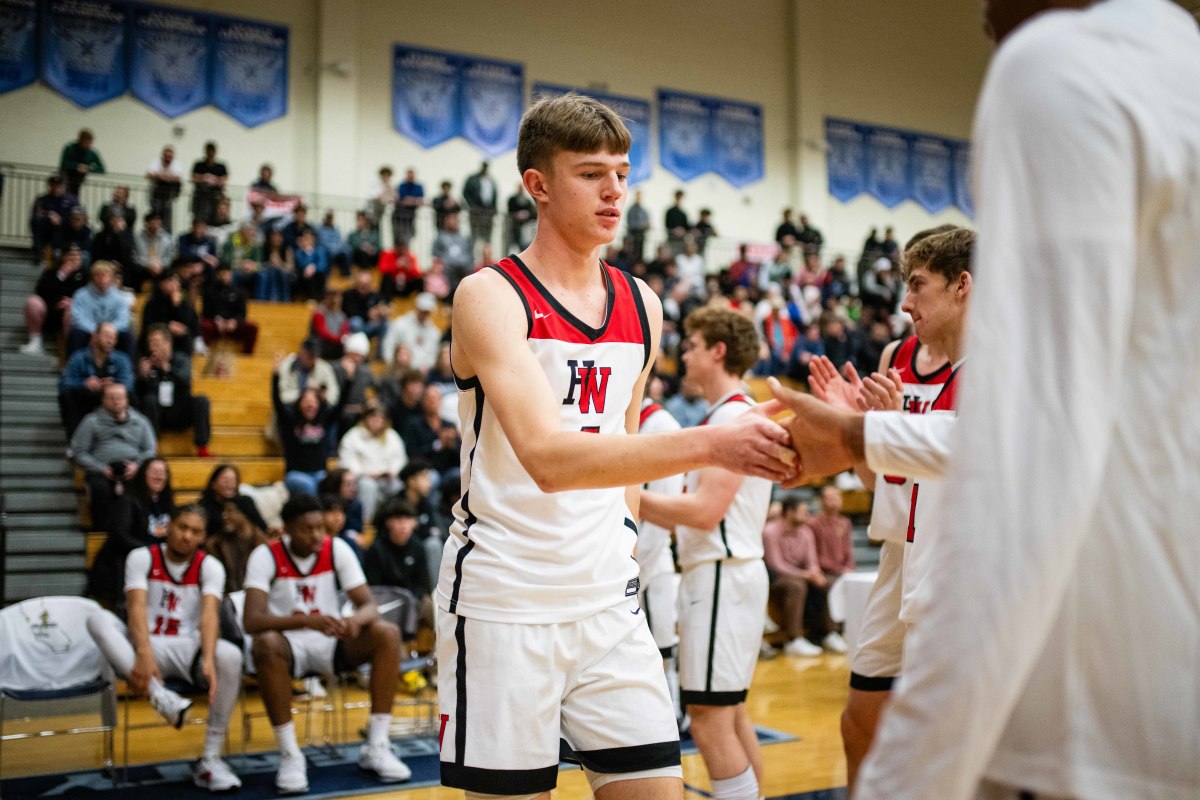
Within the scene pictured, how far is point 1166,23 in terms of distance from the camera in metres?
1.45

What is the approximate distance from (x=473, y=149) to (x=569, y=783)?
1737 centimetres

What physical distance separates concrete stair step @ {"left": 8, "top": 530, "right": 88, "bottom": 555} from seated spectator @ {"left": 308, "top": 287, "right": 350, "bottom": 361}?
15.1ft

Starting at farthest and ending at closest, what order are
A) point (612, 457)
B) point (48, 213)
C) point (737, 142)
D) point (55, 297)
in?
1. point (737, 142)
2. point (48, 213)
3. point (55, 297)
4. point (612, 457)

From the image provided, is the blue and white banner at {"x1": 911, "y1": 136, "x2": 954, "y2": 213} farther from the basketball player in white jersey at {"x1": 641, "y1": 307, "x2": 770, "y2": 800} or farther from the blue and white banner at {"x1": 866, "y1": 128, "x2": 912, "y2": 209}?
the basketball player in white jersey at {"x1": 641, "y1": 307, "x2": 770, "y2": 800}

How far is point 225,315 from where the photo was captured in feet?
48.6

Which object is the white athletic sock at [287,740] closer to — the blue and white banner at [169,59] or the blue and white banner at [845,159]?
the blue and white banner at [169,59]

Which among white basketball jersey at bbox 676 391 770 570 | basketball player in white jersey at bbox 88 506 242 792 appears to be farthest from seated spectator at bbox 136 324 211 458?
white basketball jersey at bbox 676 391 770 570

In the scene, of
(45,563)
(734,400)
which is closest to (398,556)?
(45,563)

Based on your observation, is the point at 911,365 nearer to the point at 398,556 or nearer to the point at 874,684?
the point at 874,684

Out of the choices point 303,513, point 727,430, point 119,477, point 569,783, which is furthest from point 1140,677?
point 119,477

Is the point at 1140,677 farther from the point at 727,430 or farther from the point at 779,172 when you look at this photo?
the point at 779,172

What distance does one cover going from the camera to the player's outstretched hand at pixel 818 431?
1939 millimetres

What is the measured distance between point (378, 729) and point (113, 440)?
18.1 ft

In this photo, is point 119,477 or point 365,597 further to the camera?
point 119,477
